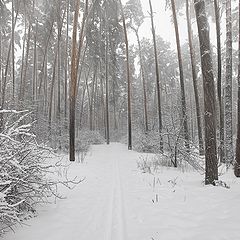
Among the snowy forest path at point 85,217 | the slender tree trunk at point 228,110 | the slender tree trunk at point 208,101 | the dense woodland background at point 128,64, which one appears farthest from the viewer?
the slender tree trunk at point 228,110

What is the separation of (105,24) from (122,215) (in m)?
19.6

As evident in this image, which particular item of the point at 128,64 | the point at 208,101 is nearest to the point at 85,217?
the point at 208,101

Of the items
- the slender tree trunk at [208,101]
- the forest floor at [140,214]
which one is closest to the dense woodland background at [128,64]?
the slender tree trunk at [208,101]

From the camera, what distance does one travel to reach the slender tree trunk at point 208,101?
7.52 m

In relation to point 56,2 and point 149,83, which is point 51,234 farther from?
point 149,83

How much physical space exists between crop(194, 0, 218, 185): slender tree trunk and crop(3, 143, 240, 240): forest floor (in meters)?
0.52

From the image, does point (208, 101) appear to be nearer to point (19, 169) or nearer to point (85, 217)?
point (85, 217)

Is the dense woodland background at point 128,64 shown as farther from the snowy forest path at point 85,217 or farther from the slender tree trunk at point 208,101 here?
the snowy forest path at point 85,217

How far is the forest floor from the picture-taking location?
422 centimetres

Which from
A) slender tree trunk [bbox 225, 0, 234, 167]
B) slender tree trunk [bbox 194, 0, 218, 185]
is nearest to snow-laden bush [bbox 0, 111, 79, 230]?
slender tree trunk [bbox 194, 0, 218, 185]

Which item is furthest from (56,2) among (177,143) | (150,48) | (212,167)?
(150,48)

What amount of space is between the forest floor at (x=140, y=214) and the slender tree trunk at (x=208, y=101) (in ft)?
1.71

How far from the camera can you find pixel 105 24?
883 inches

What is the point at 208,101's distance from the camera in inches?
301
